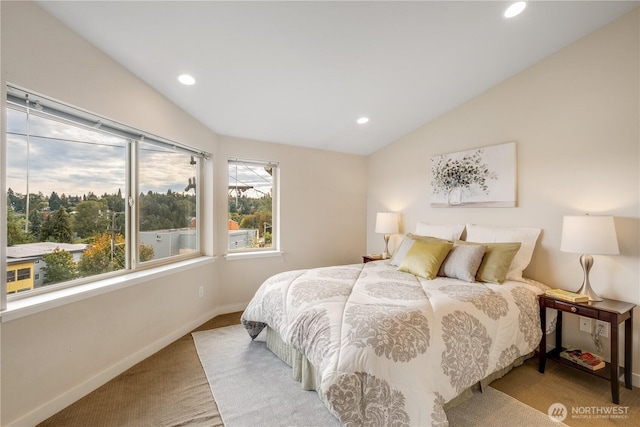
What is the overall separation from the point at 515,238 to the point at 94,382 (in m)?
3.65

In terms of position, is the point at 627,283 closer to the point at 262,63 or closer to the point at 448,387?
the point at 448,387

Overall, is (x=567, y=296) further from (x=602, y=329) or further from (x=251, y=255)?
(x=251, y=255)

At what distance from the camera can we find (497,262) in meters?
2.45

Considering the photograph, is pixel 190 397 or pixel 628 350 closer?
pixel 190 397

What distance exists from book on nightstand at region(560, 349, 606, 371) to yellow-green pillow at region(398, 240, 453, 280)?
43.6 inches

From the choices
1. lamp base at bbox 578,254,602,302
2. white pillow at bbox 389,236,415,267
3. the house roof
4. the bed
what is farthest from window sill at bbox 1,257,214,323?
lamp base at bbox 578,254,602,302

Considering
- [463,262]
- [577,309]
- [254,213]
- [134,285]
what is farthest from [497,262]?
[134,285]

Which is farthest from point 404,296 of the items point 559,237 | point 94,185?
point 94,185

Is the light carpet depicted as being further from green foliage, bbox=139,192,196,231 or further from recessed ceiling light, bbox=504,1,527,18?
recessed ceiling light, bbox=504,1,527,18

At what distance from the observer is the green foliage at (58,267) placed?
6.08 ft

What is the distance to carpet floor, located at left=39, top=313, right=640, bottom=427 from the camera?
1711 millimetres

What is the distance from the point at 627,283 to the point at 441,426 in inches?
77.5

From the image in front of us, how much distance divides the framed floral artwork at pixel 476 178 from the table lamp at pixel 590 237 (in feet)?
2.39

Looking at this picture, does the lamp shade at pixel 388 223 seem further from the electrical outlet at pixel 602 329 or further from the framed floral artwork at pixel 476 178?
the electrical outlet at pixel 602 329
